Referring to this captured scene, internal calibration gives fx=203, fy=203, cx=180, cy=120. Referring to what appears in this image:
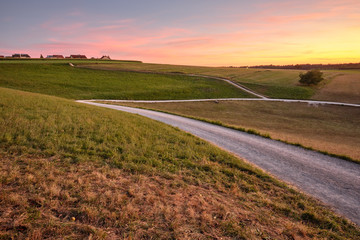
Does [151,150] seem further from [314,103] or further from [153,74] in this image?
[153,74]

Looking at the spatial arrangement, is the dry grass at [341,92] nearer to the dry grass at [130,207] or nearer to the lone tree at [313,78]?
the lone tree at [313,78]

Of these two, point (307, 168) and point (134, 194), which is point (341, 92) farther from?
point (134, 194)

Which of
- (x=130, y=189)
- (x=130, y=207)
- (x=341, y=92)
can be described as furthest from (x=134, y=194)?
(x=341, y=92)

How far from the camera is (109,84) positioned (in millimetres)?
50250

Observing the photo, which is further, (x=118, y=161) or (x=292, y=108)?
(x=292, y=108)

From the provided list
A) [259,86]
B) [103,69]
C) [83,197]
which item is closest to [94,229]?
[83,197]

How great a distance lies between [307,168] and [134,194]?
8.98m

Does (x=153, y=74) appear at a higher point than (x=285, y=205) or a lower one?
higher

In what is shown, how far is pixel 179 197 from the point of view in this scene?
6148 millimetres

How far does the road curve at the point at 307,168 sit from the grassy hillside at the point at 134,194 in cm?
107

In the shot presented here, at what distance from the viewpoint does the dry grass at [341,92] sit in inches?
Result: 1756

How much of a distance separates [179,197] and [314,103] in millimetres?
45515

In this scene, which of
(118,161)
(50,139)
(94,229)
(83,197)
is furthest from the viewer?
(50,139)

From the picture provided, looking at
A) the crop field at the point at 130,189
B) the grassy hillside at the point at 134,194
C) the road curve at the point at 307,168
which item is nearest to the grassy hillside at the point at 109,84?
the crop field at the point at 130,189
